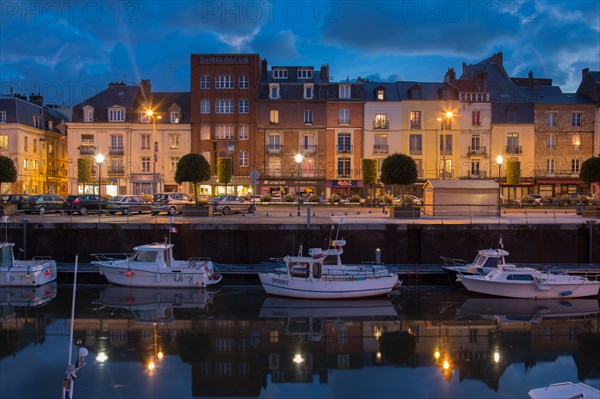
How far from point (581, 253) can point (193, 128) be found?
39842 millimetres

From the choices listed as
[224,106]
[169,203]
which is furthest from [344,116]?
[169,203]

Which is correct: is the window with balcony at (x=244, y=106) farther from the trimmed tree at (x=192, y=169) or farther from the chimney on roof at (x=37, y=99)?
the chimney on roof at (x=37, y=99)

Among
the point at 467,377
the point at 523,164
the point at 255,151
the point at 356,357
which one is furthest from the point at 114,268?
the point at 523,164

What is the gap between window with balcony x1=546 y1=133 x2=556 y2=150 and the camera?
59031mm

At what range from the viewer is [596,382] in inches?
621

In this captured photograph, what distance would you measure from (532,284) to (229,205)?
21.3 metres

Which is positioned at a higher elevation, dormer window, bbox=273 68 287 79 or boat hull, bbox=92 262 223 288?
dormer window, bbox=273 68 287 79

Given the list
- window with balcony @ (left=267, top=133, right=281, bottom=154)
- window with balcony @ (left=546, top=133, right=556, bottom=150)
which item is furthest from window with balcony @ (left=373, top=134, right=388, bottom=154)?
window with balcony @ (left=546, top=133, right=556, bottom=150)

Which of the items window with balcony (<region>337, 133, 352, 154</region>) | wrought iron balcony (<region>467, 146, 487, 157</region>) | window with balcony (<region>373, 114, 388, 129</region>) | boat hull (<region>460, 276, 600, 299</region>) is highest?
window with balcony (<region>373, 114, 388, 129</region>)

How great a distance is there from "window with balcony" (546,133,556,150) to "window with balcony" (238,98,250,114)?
30854 mm

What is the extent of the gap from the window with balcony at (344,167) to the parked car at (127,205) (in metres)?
23.4

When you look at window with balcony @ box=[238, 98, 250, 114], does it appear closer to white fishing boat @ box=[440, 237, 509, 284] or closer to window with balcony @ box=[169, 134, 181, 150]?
window with balcony @ box=[169, 134, 181, 150]

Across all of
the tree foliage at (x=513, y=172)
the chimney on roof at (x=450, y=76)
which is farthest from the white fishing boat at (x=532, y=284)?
the chimney on roof at (x=450, y=76)

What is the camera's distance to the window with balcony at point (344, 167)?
58466 millimetres
